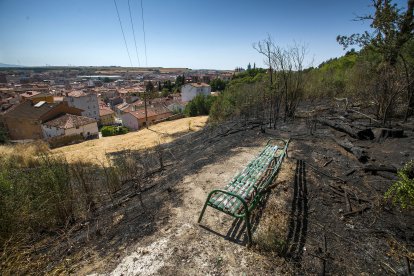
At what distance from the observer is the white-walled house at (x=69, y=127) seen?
24609 mm

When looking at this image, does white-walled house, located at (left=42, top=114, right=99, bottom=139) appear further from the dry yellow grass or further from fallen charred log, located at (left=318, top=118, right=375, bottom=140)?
fallen charred log, located at (left=318, top=118, right=375, bottom=140)

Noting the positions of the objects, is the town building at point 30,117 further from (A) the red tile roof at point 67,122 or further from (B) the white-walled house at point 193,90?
(B) the white-walled house at point 193,90

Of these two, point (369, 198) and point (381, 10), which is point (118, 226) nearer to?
point (369, 198)

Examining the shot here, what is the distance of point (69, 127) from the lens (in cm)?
2458

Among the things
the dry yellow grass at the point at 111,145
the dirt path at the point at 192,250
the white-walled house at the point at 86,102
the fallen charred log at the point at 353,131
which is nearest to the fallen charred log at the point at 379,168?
the fallen charred log at the point at 353,131

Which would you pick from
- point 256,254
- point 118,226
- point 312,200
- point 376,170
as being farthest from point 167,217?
point 376,170

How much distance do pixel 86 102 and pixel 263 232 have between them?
46753mm

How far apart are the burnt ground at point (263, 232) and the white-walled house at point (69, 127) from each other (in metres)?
23.8

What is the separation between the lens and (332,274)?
261 centimetres

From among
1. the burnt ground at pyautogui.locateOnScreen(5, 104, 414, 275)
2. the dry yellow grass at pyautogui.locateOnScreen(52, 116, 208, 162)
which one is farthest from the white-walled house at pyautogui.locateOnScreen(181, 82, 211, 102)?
the burnt ground at pyautogui.locateOnScreen(5, 104, 414, 275)

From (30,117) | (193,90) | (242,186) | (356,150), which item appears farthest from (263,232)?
(193,90)

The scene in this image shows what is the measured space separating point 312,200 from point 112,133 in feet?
93.5

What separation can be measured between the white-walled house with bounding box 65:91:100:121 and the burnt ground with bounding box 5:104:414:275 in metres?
42.6

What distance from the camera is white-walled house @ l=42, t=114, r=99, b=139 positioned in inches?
969
